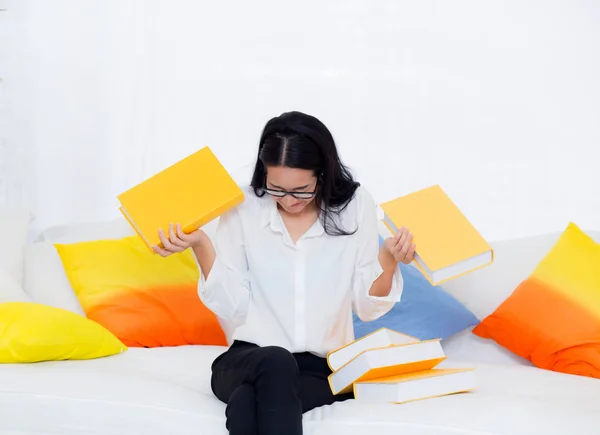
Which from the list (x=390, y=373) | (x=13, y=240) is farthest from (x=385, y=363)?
(x=13, y=240)

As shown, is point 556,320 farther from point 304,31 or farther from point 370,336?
point 304,31

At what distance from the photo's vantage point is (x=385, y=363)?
5.83 ft


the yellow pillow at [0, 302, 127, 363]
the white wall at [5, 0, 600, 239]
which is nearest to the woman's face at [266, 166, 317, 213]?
the yellow pillow at [0, 302, 127, 363]

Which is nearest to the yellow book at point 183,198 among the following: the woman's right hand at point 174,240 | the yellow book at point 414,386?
the woman's right hand at point 174,240

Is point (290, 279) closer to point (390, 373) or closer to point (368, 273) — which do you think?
point (368, 273)

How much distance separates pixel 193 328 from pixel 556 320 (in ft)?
3.32

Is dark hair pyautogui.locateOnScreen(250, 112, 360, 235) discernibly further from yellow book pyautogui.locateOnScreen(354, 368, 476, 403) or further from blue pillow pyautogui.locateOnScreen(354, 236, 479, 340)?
blue pillow pyautogui.locateOnScreen(354, 236, 479, 340)

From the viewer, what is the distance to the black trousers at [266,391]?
1.62 meters

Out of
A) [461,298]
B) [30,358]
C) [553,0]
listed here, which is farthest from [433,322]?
[553,0]

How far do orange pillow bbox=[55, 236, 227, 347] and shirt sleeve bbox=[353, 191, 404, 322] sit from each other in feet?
1.96

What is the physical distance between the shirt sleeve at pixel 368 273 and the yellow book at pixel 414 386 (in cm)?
24

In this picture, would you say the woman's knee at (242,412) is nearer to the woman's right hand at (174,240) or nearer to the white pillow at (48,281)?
the woman's right hand at (174,240)

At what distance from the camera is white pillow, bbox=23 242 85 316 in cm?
246

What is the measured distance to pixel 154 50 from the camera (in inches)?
123
